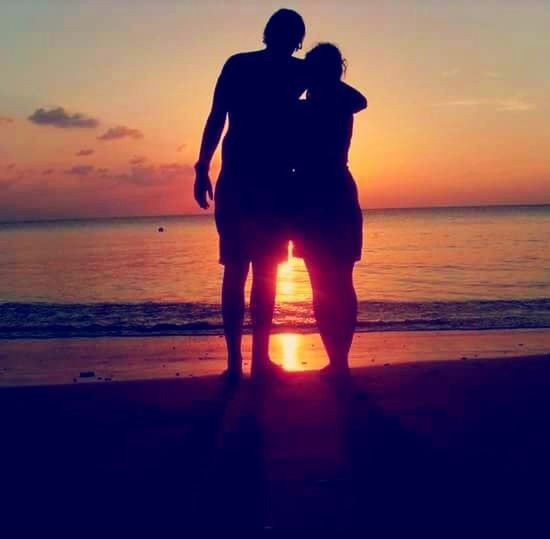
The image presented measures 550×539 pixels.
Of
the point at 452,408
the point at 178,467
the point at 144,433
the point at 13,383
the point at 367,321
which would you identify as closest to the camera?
the point at 178,467

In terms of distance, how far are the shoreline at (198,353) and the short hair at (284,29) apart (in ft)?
8.55

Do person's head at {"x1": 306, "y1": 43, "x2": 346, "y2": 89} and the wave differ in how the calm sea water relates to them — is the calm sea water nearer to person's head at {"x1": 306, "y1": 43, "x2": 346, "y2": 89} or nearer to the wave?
the wave

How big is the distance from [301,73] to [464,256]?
19459mm

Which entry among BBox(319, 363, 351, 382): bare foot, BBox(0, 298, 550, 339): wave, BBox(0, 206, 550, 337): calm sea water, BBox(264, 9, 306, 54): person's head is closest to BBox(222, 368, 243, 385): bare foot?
BBox(319, 363, 351, 382): bare foot

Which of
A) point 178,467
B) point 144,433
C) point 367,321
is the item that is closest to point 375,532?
point 178,467

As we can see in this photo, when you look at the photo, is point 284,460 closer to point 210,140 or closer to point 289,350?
point 210,140

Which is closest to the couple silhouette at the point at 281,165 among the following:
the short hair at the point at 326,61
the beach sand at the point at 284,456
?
the short hair at the point at 326,61

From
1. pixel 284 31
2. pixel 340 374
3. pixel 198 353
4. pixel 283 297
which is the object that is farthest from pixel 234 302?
pixel 283 297

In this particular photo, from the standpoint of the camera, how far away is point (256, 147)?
4141 mm

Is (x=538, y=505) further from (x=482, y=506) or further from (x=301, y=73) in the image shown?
(x=301, y=73)

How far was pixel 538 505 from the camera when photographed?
7.97ft

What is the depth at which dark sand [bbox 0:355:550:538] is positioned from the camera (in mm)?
2363

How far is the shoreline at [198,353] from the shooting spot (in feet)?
19.6

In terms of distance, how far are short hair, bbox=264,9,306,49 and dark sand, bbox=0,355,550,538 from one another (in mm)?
2124
